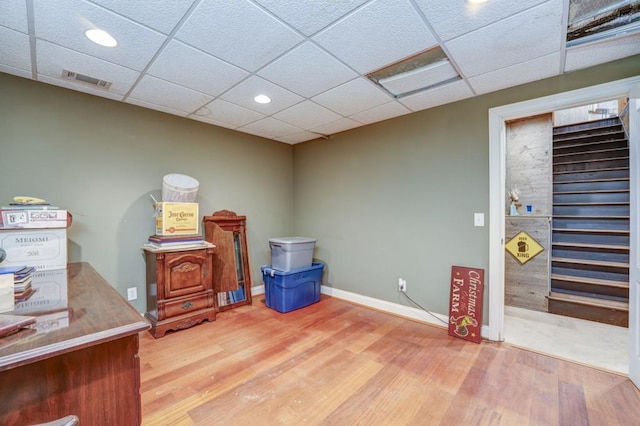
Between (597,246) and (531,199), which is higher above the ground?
(531,199)

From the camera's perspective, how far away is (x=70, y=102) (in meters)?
2.50

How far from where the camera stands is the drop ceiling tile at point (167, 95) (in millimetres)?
2369

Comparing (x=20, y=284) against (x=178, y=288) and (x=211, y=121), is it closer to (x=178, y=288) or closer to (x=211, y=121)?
(x=178, y=288)

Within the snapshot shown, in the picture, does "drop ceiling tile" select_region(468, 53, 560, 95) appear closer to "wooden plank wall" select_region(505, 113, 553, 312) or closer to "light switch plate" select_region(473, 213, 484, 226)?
"light switch plate" select_region(473, 213, 484, 226)

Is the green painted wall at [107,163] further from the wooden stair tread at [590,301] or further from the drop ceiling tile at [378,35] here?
the wooden stair tread at [590,301]

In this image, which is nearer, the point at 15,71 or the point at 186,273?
the point at 15,71

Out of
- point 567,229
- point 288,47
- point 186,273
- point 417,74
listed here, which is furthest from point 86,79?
point 567,229

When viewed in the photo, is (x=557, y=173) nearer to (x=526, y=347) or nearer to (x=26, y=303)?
(x=526, y=347)

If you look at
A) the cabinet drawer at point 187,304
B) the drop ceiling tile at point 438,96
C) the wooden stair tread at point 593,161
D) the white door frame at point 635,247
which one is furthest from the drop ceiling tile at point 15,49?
the wooden stair tread at point 593,161

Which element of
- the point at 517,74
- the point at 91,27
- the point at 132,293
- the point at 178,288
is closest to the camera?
the point at 91,27

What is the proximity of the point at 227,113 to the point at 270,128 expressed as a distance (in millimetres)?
656

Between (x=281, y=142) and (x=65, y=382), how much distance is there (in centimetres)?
381

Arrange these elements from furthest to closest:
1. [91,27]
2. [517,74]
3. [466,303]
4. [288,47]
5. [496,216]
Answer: [466,303], [496,216], [517,74], [288,47], [91,27]

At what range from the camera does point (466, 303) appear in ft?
8.63
